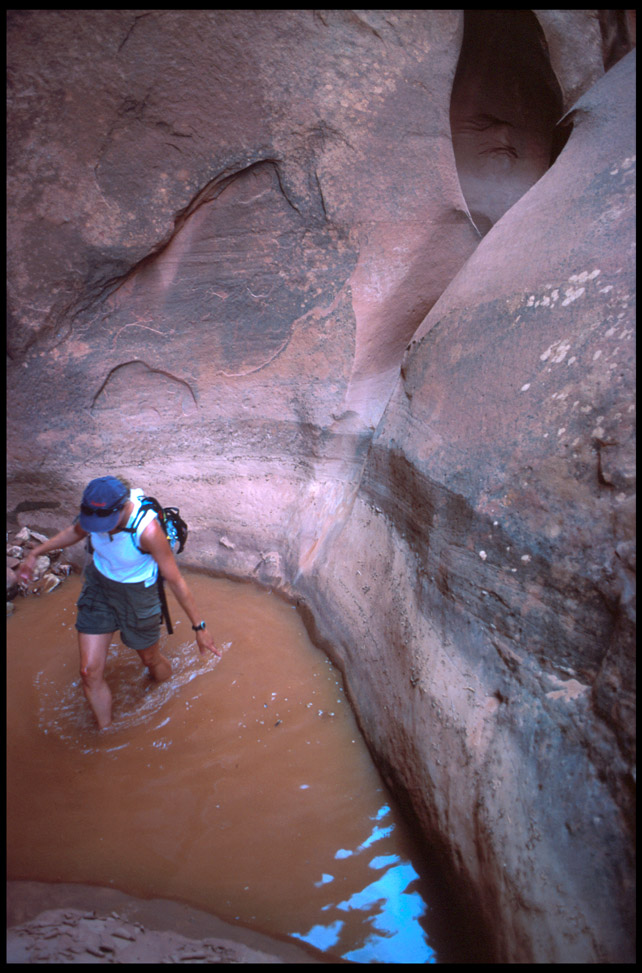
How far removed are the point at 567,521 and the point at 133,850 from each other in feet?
6.28

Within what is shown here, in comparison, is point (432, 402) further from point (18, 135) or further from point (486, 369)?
point (18, 135)

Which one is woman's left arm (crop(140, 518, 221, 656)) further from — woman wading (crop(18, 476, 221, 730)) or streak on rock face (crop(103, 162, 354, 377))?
streak on rock face (crop(103, 162, 354, 377))

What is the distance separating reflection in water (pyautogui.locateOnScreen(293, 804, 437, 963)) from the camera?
176 cm

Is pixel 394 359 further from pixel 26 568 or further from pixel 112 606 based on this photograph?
pixel 26 568

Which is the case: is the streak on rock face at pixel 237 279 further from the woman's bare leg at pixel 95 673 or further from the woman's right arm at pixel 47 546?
the woman's bare leg at pixel 95 673

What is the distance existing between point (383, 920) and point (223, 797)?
2.44 feet

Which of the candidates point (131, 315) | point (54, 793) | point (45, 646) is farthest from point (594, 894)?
point (131, 315)

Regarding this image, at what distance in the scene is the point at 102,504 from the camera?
221 centimetres

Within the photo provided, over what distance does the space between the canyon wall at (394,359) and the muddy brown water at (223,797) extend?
0.22 metres

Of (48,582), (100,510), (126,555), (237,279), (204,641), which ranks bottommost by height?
(48,582)

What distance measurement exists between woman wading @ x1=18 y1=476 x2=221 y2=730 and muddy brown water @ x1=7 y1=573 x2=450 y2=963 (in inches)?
11.3

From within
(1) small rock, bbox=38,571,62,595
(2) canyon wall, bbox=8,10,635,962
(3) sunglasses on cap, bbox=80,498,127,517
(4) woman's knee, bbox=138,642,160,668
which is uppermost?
(2) canyon wall, bbox=8,10,635,962

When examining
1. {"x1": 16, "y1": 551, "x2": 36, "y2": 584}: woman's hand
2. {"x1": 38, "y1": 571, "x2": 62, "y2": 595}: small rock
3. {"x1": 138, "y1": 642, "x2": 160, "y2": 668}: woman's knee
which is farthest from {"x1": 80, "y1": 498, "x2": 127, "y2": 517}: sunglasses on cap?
{"x1": 38, "y1": 571, "x2": 62, "y2": 595}: small rock

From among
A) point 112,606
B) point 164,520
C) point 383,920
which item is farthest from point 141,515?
point 383,920
